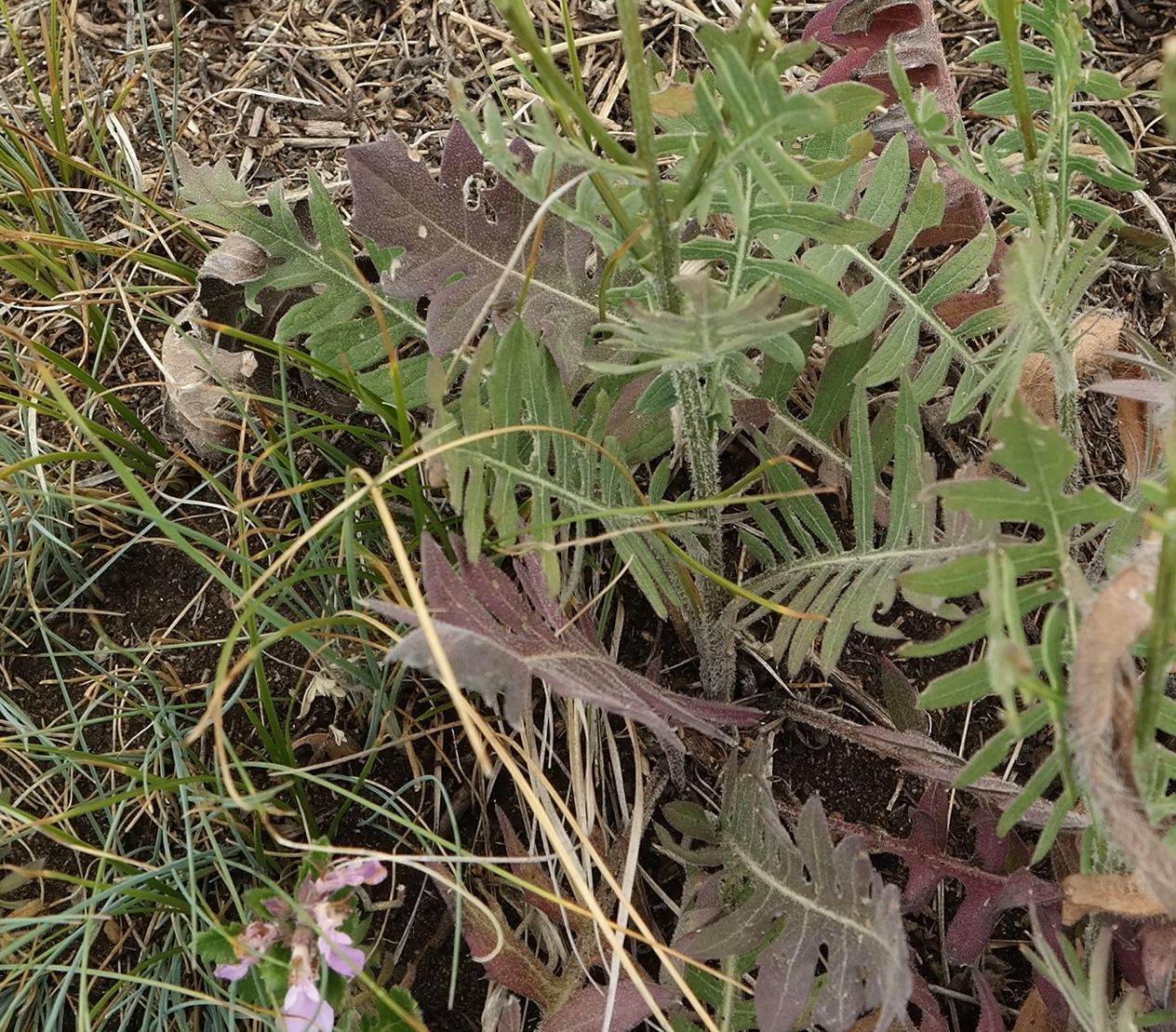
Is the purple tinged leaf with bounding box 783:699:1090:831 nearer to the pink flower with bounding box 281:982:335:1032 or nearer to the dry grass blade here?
the dry grass blade

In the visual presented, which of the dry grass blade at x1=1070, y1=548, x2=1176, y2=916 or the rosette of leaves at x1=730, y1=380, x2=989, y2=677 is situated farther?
the rosette of leaves at x1=730, y1=380, x2=989, y2=677

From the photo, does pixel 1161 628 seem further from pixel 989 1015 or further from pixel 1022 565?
pixel 989 1015

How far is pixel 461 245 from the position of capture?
1.21 meters

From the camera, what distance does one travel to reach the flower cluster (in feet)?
3.20

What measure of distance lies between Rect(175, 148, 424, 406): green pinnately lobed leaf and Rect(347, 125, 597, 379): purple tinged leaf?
83 millimetres

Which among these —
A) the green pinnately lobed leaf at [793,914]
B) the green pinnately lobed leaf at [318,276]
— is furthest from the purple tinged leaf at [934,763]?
the green pinnately lobed leaf at [318,276]

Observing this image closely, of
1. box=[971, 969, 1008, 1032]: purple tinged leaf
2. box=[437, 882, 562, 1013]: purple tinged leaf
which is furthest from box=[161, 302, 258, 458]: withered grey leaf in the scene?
box=[971, 969, 1008, 1032]: purple tinged leaf

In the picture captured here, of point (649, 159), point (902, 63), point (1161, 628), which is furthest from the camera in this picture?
point (902, 63)

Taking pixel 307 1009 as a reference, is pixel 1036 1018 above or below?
below

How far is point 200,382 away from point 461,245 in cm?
47

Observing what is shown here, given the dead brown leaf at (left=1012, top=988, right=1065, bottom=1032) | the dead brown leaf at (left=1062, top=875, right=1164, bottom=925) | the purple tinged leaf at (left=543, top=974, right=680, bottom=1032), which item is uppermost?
the dead brown leaf at (left=1062, top=875, right=1164, bottom=925)

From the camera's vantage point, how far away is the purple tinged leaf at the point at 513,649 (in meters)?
0.87

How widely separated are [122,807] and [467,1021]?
472 millimetres

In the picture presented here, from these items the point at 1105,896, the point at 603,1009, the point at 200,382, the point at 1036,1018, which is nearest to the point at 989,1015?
the point at 1036,1018
